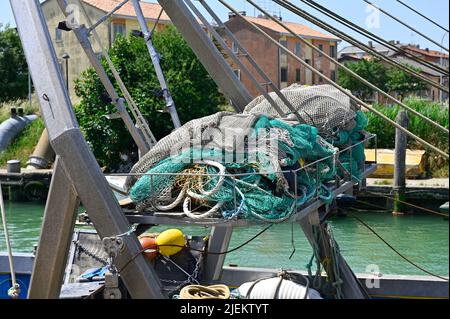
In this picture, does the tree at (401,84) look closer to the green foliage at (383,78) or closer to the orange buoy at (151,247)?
the green foliage at (383,78)

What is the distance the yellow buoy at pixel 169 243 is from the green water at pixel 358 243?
6116 mm

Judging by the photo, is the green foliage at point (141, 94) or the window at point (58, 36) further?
the window at point (58, 36)

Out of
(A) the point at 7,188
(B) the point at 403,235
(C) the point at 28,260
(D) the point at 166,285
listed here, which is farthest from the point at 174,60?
(D) the point at 166,285

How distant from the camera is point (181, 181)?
233 inches

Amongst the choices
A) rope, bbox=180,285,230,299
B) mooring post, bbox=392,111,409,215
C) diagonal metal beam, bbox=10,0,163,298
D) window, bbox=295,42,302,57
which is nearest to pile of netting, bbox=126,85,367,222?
diagonal metal beam, bbox=10,0,163,298

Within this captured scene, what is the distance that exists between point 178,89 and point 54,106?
23.1 meters

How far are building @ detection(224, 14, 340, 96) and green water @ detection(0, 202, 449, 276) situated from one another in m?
22.1

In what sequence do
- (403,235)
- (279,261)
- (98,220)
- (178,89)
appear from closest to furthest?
(98,220)
(279,261)
(403,235)
(178,89)

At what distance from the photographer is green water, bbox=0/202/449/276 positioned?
16531 millimetres

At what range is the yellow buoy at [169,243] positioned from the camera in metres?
7.80

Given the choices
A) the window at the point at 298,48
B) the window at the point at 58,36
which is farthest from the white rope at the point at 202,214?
the window at the point at 298,48

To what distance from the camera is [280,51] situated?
46.5 m

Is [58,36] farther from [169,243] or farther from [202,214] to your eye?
[202,214]

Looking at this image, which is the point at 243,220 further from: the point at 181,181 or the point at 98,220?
the point at 98,220
